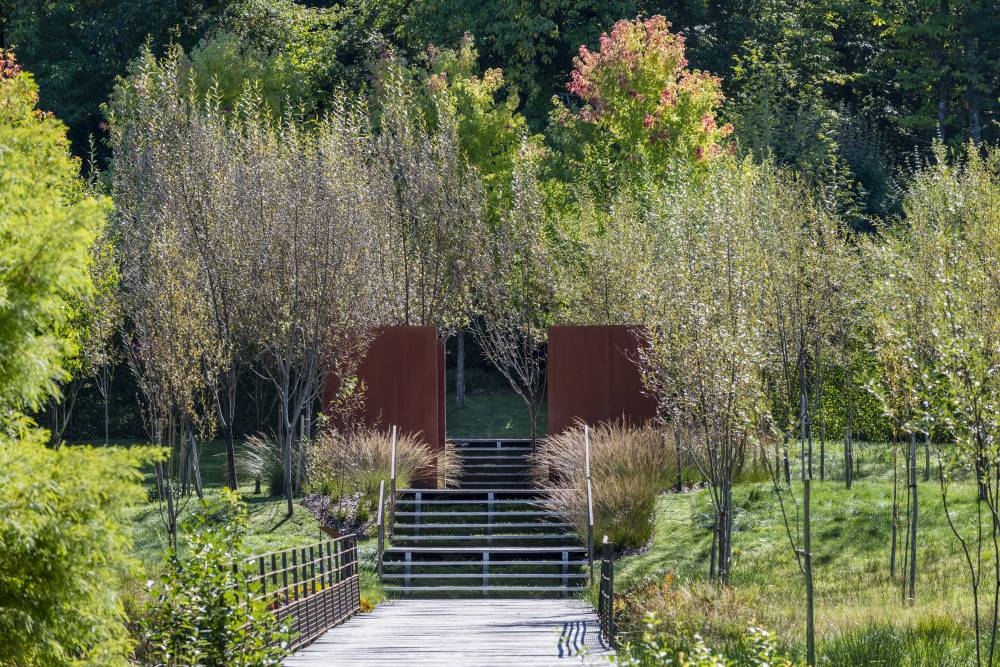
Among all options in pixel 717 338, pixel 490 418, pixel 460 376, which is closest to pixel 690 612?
pixel 717 338

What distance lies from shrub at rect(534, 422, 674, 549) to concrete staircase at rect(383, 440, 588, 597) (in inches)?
18.6

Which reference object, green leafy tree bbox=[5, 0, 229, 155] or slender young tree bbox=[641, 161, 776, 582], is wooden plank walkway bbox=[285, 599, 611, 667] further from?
green leafy tree bbox=[5, 0, 229, 155]

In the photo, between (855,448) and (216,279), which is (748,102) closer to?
(855,448)

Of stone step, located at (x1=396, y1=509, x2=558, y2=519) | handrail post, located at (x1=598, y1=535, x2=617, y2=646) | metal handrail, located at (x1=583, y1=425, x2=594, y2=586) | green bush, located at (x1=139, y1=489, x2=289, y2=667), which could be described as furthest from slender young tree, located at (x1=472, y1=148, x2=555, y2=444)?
green bush, located at (x1=139, y1=489, x2=289, y2=667)

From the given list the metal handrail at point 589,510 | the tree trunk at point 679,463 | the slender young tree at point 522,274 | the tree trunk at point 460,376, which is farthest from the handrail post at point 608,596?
the tree trunk at point 460,376

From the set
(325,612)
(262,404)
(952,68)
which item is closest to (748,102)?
(952,68)

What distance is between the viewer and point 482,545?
17.6m

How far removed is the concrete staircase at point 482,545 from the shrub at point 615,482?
47cm

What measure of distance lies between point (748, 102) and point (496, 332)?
1195 cm

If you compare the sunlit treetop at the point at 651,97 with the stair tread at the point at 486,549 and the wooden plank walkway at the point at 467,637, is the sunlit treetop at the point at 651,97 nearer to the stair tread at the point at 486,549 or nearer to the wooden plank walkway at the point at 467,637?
the stair tread at the point at 486,549

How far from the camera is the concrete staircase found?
640 inches

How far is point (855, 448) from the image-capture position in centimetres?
2341

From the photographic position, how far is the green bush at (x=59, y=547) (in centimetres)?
674

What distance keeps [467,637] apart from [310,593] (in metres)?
2.15
